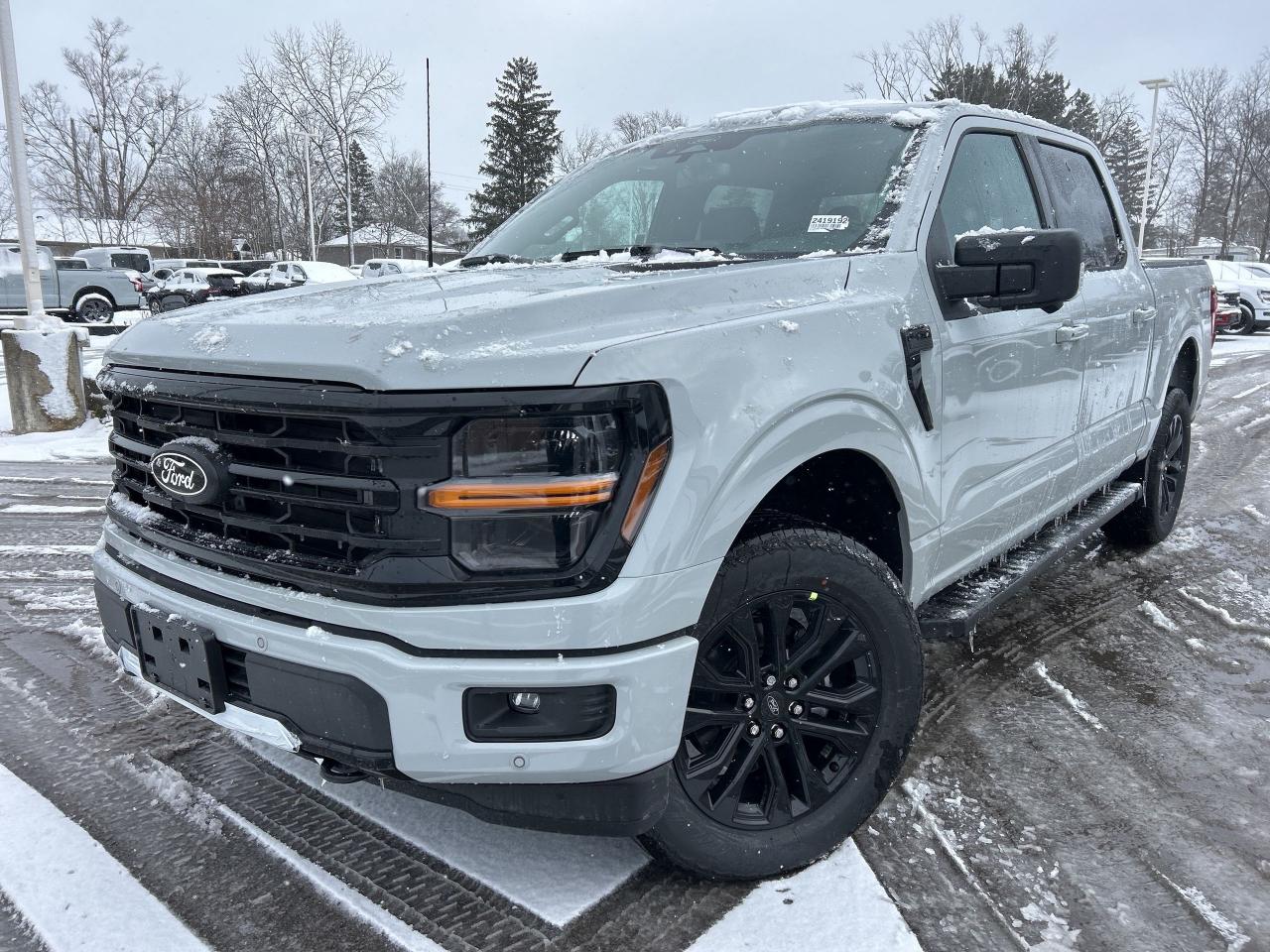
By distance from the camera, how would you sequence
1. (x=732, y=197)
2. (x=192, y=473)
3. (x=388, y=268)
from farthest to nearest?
(x=388, y=268) < (x=732, y=197) < (x=192, y=473)

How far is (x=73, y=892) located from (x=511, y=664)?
1326 millimetres

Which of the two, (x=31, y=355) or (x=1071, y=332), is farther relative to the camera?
(x=31, y=355)

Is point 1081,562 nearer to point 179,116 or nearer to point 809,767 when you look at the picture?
point 809,767

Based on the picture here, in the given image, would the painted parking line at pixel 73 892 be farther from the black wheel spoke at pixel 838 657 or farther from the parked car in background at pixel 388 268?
the parked car in background at pixel 388 268

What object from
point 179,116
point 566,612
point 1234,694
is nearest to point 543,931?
point 566,612

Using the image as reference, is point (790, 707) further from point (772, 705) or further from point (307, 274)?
point (307, 274)

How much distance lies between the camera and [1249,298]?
1961cm

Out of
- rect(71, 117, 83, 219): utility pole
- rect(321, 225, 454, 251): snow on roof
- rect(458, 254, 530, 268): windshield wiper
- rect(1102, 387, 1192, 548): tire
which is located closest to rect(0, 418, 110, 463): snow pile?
rect(458, 254, 530, 268): windshield wiper

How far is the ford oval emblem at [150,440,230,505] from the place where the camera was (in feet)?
6.20

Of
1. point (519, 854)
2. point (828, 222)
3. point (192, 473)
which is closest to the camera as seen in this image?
point (192, 473)

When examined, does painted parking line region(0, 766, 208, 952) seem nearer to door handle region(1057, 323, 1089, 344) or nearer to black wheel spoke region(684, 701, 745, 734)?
black wheel spoke region(684, 701, 745, 734)

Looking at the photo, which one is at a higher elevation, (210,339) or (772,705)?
(210,339)

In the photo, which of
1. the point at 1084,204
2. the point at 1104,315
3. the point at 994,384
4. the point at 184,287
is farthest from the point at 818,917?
the point at 184,287

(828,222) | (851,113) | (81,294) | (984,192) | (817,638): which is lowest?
(817,638)
